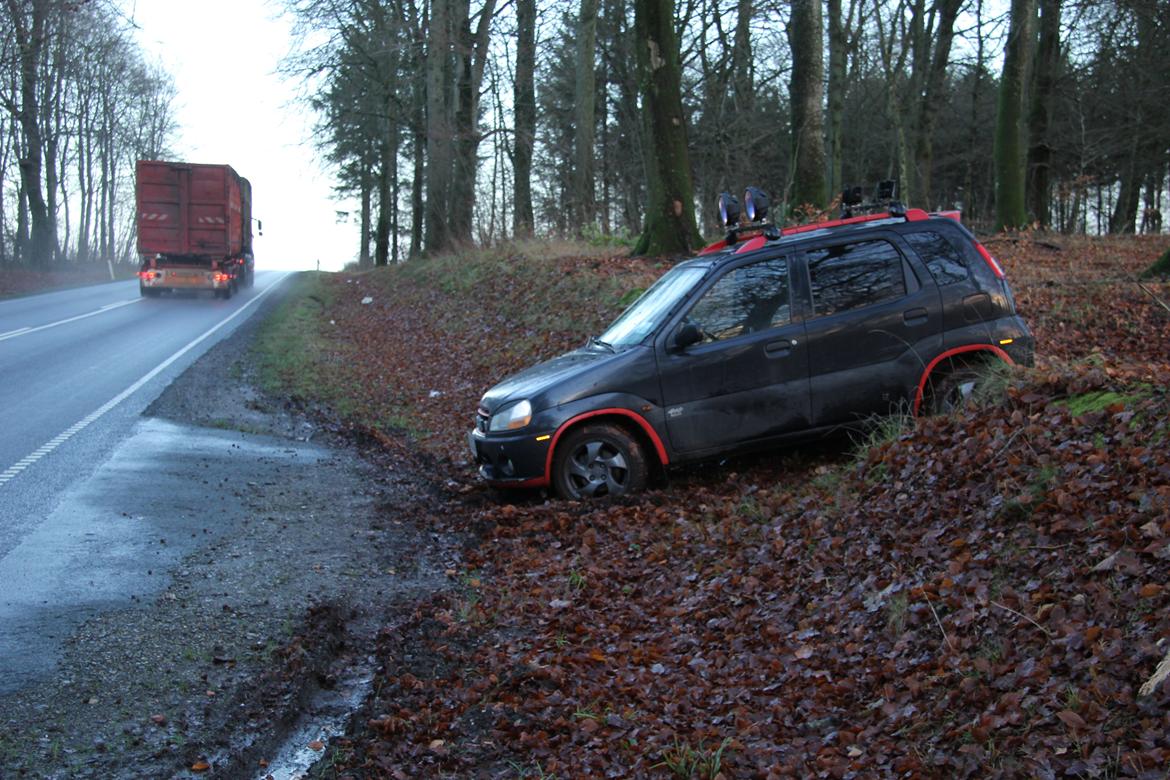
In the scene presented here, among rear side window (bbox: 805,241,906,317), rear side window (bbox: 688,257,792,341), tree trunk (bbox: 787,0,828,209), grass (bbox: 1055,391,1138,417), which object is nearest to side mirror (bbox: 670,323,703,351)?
Answer: rear side window (bbox: 688,257,792,341)

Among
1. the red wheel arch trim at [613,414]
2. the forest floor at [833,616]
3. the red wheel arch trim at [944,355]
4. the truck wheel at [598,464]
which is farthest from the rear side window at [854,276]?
the truck wheel at [598,464]

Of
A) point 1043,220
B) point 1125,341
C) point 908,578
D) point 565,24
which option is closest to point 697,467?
point 908,578

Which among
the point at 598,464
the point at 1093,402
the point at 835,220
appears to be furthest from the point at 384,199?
the point at 1093,402

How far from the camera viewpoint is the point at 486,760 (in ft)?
14.4

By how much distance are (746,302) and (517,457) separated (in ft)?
7.31

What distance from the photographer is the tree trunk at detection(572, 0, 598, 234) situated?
2283 cm

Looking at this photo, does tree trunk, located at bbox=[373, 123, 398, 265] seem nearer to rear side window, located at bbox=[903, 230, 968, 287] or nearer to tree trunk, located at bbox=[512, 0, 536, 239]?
tree trunk, located at bbox=[512, 0, 536, 239]

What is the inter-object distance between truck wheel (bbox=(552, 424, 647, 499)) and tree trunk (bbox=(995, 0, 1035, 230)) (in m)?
15.4

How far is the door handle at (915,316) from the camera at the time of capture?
815 centimetres

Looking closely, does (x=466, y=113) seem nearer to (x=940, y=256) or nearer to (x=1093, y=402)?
(x=940, y=256)

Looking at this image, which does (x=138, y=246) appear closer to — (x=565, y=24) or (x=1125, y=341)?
(x=565, y=24)

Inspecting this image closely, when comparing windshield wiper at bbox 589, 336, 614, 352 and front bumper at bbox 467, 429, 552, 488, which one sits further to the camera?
windshield wiper at bbox 589, 336, 614, 352

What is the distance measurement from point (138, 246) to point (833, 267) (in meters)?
26.0

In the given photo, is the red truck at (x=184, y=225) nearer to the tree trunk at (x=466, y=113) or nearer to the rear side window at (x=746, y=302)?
the tree trunk at (x=466, y=113)
